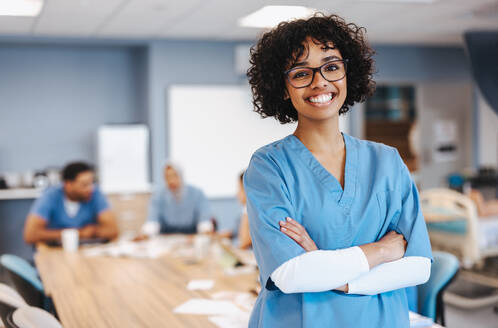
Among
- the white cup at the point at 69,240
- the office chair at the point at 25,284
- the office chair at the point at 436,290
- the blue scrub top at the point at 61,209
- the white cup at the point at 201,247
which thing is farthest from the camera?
the blue scrub top at the point at 61,209

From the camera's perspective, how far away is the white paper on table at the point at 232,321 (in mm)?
2024

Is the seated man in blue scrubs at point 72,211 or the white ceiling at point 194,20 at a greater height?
the white ceiling at point 194,20

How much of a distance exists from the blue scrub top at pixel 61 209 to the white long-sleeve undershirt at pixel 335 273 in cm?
309

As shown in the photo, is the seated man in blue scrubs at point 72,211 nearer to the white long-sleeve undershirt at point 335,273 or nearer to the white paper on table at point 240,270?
the white paper on table at point 240,270

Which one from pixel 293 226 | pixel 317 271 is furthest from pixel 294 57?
pixel 317 271

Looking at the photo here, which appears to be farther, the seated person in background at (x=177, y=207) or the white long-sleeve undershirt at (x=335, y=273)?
the seated person in background at (x=177, y=207)

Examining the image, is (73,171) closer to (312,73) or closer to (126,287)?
(126,287)

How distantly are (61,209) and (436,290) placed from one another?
2714 millimetres

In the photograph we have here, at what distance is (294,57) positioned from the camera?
4.71ft

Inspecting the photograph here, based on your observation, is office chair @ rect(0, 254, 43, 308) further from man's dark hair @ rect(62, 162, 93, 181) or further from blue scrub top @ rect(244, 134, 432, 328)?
blue scrub top @ rect(244, 134, 432, 328)

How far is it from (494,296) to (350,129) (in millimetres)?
2846

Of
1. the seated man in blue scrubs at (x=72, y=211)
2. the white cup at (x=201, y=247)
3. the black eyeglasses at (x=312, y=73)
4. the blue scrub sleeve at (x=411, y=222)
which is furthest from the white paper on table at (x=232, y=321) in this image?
the seated man in blue scrubs at (x=72, y=211)

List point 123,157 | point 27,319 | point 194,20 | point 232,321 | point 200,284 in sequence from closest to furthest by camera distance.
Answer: point 27,319, point 232,321, point 200,284, point 194,20, point 123,157

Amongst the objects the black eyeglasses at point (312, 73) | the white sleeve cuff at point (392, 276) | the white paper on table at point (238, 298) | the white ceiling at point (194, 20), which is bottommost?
the white paper on table at point (238, 298)
